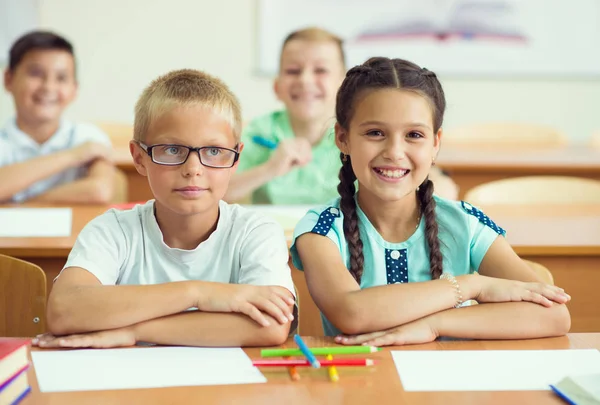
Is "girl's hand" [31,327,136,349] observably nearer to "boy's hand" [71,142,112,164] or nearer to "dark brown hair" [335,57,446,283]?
"dark brown hair" [335,57,446,283]

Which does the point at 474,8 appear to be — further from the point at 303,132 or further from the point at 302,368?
the point at 302,368

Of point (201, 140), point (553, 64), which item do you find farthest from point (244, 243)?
point (553, 64)

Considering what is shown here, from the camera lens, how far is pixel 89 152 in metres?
2.78

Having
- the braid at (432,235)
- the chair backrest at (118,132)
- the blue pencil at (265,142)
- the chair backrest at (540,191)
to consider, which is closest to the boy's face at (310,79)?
the blue pencil at (265,142)

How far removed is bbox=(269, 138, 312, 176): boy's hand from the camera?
258 centimetres

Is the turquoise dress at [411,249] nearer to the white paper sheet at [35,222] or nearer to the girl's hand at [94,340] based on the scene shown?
the girl's hand at [94,340]

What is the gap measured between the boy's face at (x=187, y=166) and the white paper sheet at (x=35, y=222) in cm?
74

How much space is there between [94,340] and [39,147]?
1.81 m

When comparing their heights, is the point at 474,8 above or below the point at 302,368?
above

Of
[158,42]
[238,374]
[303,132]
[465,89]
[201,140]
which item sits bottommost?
[238,374]

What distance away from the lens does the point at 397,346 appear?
1321 millimetres

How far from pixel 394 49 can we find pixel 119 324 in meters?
4.43

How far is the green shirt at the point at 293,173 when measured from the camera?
2.75 meters

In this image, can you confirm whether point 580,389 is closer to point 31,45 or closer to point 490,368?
point 490,368
